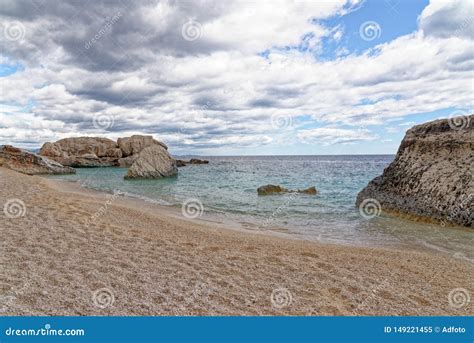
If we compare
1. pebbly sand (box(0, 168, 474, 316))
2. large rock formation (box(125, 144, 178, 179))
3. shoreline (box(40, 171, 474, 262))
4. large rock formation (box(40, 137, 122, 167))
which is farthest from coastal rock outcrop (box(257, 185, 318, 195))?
large rock formation (box(40, 137, 122, 167))

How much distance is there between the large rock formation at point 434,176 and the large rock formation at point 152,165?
25.8 m

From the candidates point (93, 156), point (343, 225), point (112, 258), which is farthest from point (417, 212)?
point (93, 156)

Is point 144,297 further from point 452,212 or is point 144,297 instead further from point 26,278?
point 452,212

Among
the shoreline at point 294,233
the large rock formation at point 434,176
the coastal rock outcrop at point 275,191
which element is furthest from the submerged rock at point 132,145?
the large rock formation at point 434,176

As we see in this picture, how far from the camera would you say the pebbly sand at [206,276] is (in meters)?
4.80

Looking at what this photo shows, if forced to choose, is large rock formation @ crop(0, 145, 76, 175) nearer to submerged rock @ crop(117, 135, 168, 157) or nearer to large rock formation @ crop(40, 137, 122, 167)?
large rock formation @ crop(40, 137, 122, 167)

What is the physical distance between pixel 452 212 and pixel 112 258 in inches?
489

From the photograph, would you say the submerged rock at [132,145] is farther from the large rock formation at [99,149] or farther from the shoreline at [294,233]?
the shoreline at [294,233]

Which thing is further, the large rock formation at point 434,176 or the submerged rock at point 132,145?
the submerged rock at point 132,145

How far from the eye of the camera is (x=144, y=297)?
16.3 ft

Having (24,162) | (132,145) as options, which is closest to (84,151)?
(132,145)

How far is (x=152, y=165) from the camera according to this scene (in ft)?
121

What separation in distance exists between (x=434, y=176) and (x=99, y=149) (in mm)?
65093

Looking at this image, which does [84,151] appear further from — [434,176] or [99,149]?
[434,176]
